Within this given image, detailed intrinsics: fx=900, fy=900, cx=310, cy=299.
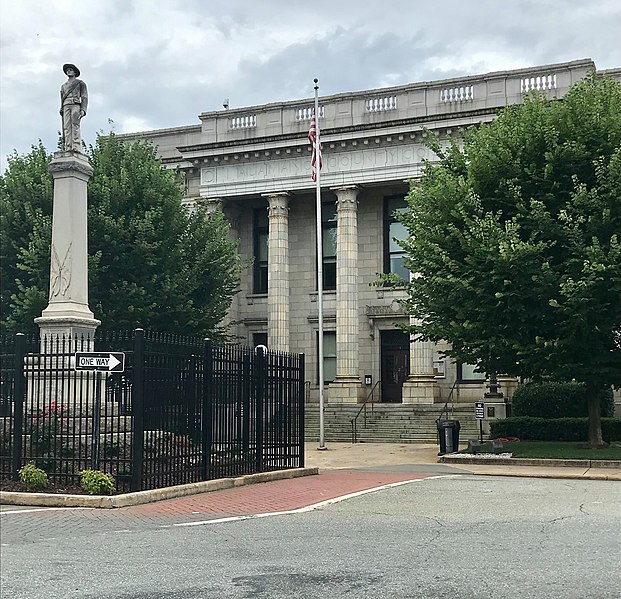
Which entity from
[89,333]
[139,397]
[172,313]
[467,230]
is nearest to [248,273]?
[172,313]

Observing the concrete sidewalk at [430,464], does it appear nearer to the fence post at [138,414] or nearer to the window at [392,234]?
the fence post at [138,414]

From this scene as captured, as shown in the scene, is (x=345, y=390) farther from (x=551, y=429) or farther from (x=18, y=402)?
(x=18, y=402)

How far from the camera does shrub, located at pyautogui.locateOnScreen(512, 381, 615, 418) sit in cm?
3006

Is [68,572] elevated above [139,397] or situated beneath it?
situated beneath

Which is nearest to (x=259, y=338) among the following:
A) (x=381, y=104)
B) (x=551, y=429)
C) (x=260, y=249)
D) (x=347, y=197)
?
(x=260, y=249)

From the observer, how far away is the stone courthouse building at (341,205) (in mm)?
37344

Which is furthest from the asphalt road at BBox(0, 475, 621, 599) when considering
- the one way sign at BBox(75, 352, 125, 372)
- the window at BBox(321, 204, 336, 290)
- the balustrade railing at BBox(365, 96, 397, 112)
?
the window at BBox(321, 204, 336, 290)

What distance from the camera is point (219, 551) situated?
9117 millimetres

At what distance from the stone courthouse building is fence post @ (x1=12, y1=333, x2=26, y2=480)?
23.9 m

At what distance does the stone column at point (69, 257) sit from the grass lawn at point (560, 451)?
11.6 metres

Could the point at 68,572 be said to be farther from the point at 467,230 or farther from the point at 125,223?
the point at 125,223

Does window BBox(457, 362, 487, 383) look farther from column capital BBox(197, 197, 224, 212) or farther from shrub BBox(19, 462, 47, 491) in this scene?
shrub BBox(19, 462, 47, 491)

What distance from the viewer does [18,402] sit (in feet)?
45.9

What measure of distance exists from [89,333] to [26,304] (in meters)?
12.1
